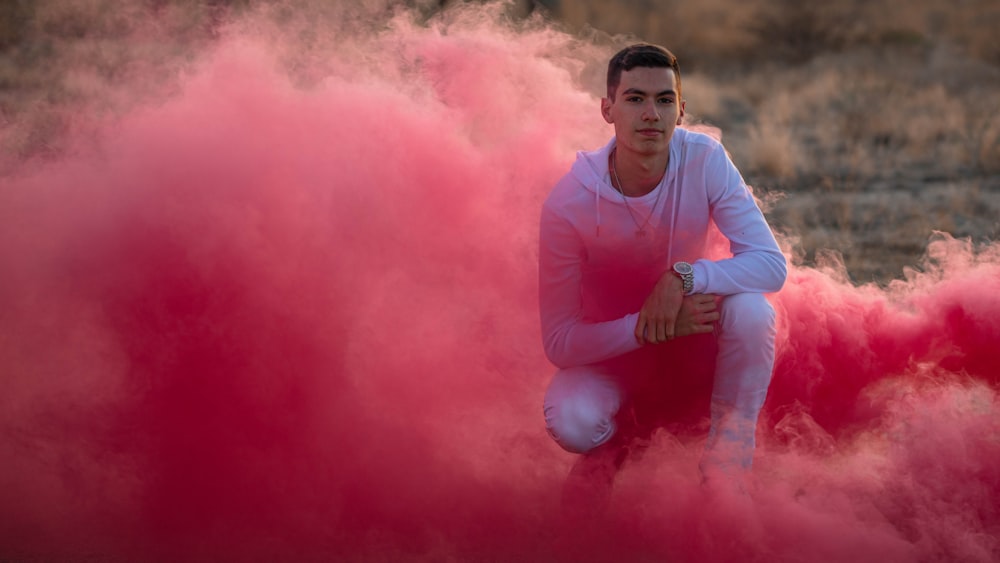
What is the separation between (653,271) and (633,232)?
0.16 m

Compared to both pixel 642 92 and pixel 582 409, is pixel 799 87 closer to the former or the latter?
pixel 642 92

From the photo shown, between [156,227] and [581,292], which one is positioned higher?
[156,227]

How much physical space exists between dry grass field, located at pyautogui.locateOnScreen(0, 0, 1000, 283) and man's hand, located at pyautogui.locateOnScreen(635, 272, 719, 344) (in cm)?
179

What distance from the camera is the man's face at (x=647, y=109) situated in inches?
131

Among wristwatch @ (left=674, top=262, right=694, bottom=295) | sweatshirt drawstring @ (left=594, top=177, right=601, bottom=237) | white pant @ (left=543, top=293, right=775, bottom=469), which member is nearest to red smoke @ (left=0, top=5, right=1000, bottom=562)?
white pant @ (left=543, top=293, right=775, bottom=469)

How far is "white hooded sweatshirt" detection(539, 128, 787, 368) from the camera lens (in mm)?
3377

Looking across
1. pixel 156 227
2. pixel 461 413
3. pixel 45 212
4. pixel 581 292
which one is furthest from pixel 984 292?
pixel 45 212

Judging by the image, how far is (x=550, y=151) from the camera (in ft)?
14.1

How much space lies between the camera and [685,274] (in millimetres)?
3268

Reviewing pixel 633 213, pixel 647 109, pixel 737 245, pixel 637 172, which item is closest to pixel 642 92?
pixel 647 109

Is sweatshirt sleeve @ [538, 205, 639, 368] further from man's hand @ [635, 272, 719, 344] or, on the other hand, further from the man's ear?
the man's ear

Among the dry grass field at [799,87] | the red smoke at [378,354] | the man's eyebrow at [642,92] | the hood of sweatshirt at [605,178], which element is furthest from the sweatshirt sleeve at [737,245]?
the dry grass field at [799,87]

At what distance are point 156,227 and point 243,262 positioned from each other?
0.32 m

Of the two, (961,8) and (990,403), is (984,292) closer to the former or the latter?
(990,403)
